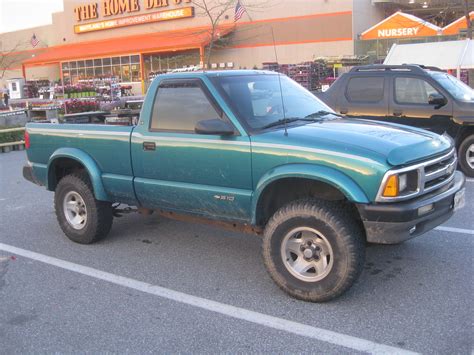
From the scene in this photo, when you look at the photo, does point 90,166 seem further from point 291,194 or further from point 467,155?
point 467,155

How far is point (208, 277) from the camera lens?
4746 millimetres

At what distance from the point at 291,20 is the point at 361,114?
27607 mm

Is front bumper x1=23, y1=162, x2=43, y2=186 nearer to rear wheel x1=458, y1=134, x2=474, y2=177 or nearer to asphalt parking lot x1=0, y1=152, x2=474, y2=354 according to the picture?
asphalt parking lot x1=0, y1=152, x2=474, y2=354

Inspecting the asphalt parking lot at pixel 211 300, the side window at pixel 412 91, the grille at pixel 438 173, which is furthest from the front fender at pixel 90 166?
the side window at pixel 412 91

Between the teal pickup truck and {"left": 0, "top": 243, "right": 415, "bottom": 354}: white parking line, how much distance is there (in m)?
0.41

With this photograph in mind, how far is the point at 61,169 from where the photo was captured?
6.20m

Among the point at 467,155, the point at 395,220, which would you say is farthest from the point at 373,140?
the point at 467,155

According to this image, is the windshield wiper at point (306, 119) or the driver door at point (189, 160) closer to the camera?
the driver door at point (189, 160)

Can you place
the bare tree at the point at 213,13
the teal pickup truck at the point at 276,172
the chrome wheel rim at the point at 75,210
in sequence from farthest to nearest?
the bare tree at the point at 213,13
the chrome wheel rim at the point at 75,210
the teal pickup truck at the point at 276,172

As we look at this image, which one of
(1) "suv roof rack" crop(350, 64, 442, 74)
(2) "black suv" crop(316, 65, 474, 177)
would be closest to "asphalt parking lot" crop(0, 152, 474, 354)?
(2) "black suv" crop(316, 65, 474, 177)

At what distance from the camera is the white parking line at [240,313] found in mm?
3436

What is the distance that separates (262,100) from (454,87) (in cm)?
528

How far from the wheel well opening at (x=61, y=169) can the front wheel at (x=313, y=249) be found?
2746 mm

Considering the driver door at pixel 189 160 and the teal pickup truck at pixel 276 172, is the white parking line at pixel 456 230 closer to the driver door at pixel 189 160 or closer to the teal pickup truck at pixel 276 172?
the teal pickup truck at pixel 276 172
